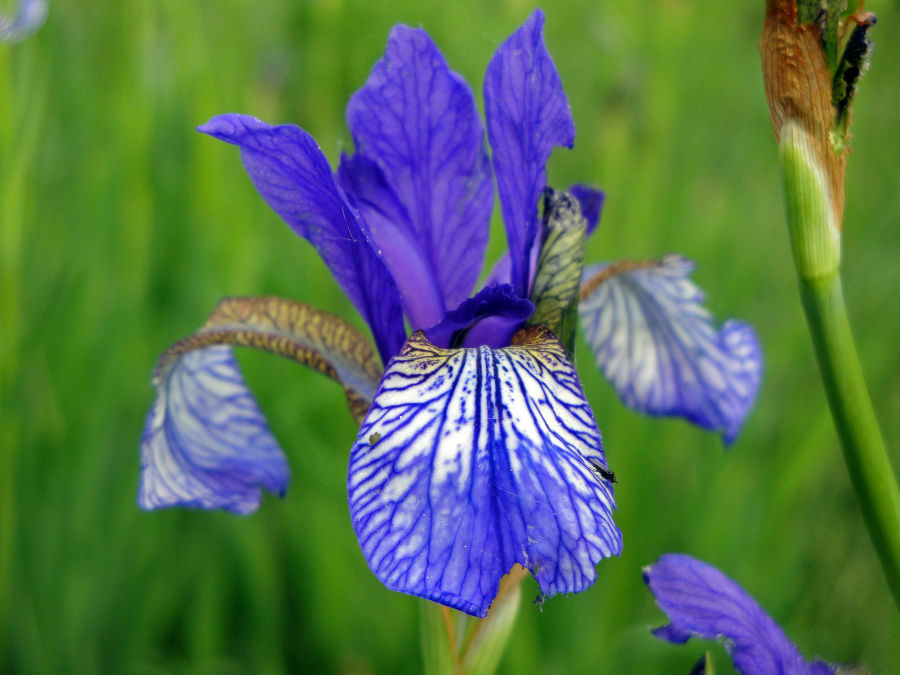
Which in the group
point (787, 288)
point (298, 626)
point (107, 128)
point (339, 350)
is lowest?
point (298, 626)

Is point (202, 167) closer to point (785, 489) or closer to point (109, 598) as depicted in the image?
point (109, 598)

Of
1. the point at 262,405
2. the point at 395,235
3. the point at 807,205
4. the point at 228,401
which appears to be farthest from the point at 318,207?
the point at 262,405

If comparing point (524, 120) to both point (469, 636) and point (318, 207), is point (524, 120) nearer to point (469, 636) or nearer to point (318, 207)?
point (318, 207)

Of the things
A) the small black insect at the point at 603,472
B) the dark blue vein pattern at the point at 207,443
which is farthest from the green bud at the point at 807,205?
the dark blue vein pattern at the point at 207,443

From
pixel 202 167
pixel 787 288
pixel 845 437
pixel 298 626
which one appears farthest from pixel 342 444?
pixel 787 288

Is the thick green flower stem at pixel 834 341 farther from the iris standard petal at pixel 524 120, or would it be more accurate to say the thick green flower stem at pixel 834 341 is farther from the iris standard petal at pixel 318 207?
the iris standard petal at pixel 318 207

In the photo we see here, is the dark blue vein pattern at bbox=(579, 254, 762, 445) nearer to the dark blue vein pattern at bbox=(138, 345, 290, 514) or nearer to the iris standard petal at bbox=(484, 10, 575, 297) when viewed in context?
the iris standard petal at bbox=(484, 10, 575, 297)

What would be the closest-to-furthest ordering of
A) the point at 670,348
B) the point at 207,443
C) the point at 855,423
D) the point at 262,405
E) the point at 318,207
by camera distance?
the point at 855,423 < the point at 318,207 < the point at 207,443 < the point at 670,348 < the point at 262,405

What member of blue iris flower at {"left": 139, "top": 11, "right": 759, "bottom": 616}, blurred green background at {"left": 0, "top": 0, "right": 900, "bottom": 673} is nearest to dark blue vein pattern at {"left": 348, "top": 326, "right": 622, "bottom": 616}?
blue iris flower at {"left": 139, "top": 11, "right": 759, "bottom": 616}
